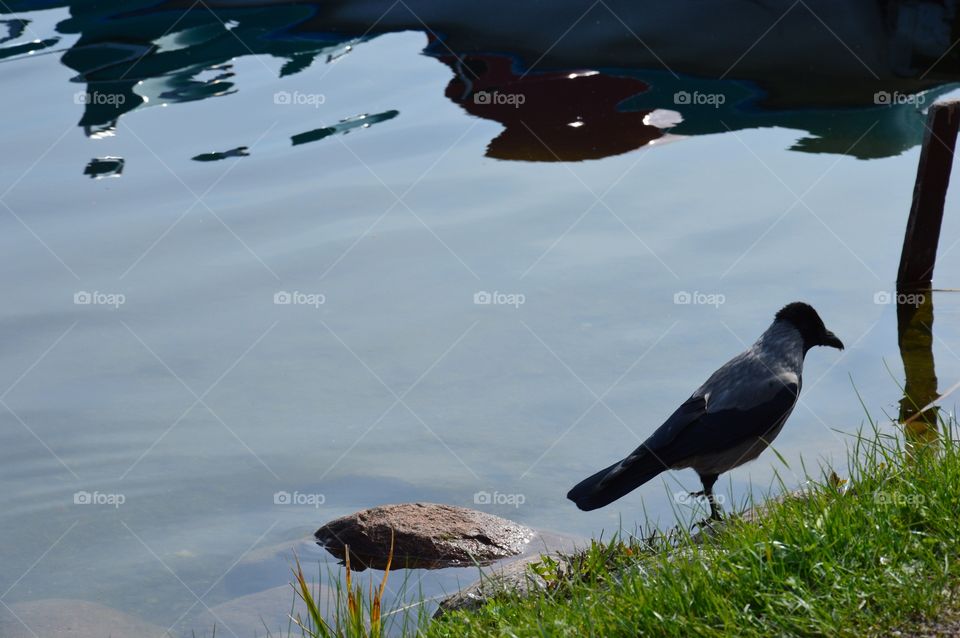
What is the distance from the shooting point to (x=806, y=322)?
19.2 ft

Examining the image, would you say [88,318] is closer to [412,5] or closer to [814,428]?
[814,428]

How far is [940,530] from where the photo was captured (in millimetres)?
3875

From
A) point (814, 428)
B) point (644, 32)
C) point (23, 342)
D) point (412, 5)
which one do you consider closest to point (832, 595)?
point (814, 428)

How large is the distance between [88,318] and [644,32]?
32.0 ft
